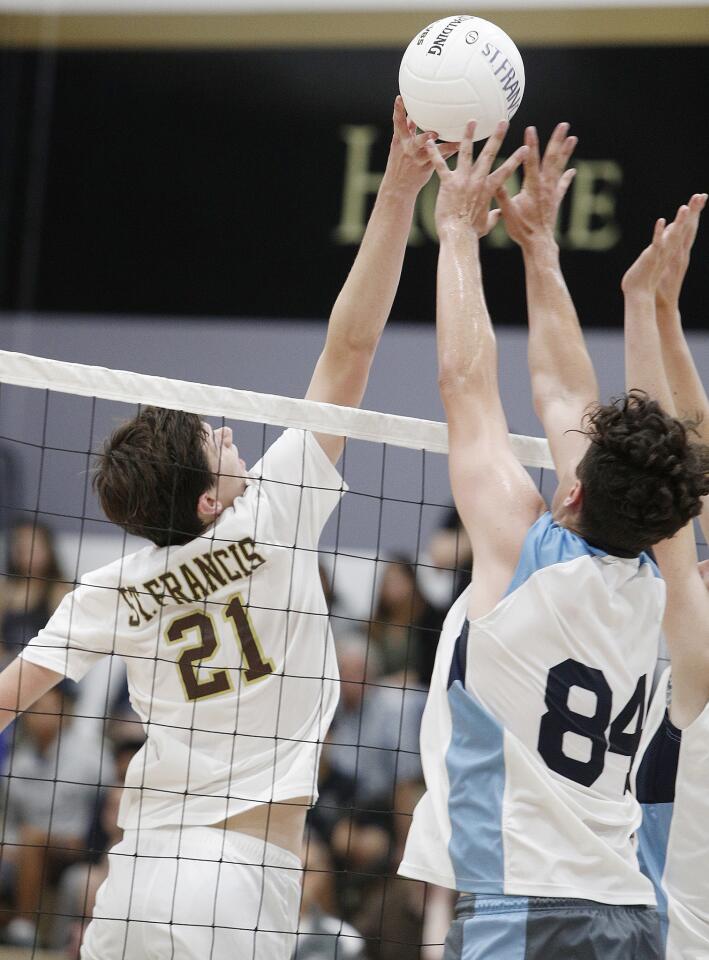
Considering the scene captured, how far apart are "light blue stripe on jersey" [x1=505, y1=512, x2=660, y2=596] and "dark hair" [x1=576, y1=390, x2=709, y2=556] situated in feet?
0.18

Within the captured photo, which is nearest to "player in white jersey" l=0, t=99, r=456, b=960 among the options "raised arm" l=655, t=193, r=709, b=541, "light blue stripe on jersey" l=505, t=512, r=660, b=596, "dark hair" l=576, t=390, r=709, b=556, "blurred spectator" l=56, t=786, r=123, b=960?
"light blue stripe on jersey" l=505, t=512, r=660, b=596

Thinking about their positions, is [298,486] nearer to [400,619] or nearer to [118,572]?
[118,572]

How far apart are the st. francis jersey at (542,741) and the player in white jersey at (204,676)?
62 cm

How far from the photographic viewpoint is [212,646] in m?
3.19

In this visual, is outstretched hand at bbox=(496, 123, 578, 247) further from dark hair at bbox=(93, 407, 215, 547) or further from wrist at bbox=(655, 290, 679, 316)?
dark hair at bbox=(93, 407, 215, 547)

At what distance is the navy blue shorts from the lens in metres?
2.53

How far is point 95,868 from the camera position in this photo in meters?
6.90

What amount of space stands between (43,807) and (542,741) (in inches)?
192

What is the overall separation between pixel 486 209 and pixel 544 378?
474 mm

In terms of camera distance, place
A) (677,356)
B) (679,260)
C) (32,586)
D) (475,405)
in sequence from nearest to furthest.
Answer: (475,405), (679,260), (677,356), (32,586)

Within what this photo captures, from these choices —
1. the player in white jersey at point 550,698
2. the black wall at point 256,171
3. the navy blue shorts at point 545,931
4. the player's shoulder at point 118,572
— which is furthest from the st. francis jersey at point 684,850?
the black wall at point 256,171

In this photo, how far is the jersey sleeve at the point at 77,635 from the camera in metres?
3.25

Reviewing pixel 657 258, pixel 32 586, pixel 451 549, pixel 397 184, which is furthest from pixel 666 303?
pixel 32 586

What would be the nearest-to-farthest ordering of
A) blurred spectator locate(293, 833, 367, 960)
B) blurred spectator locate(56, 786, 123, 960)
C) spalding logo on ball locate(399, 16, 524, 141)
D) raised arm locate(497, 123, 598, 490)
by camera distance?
raised arm locate(497, 123, 598, 490)
spalding logo on ball locate(399, 16, 524, 141)
blurred spectator locate(293, 833, 367, 960)
blurred spectator locate(56, 786, 123, 960)
